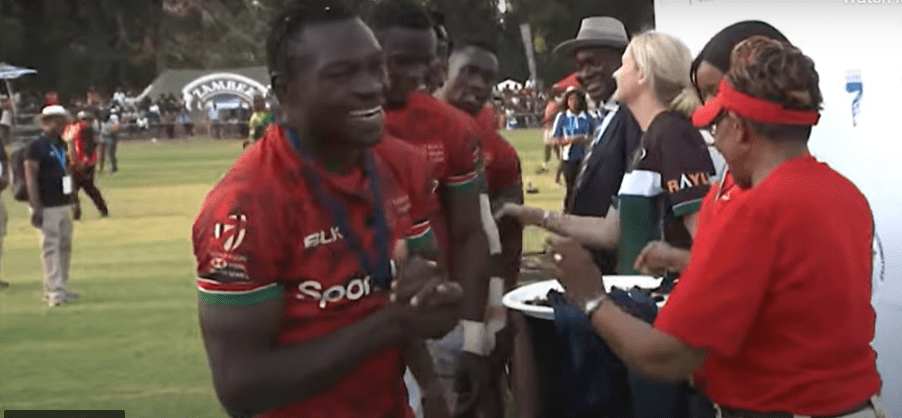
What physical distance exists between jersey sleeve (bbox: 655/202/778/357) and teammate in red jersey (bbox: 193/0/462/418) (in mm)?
634

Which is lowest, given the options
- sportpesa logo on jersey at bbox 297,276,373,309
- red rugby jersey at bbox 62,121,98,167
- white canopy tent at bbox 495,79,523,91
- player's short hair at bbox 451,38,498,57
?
white canopy tent at bbox 495,79,523,91

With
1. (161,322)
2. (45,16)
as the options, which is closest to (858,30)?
(161,322)

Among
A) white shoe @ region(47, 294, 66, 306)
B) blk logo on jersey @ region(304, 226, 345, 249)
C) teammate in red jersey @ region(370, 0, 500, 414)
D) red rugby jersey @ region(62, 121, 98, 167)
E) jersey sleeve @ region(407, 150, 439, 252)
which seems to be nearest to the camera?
blk logo on jersey @ region(304, 226, 345, 249)

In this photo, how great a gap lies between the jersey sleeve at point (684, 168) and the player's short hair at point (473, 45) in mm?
1902

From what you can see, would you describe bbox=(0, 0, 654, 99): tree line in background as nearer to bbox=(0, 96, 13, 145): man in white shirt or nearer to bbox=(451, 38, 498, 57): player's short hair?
bbox=(0, 96, 13, 145): man in white shirt

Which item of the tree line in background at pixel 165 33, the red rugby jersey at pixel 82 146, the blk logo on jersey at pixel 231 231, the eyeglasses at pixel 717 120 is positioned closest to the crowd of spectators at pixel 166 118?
the tree line in background at pixel 165 33

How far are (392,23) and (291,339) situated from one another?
2101 millimetres

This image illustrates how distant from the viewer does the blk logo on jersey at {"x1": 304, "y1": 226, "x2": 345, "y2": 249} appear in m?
2.69

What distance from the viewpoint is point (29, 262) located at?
15219mm

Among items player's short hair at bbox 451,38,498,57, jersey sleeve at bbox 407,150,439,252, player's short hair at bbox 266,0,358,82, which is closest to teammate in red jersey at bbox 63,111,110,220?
player's short hair at bbox 451,38,498,57

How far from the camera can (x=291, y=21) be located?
9.24ft

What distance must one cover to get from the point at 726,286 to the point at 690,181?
55.5 inches

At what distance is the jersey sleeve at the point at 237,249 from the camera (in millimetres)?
2557

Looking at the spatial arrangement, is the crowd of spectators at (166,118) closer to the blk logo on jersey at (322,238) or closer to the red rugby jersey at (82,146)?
the red rugby jersey at (82,146)
